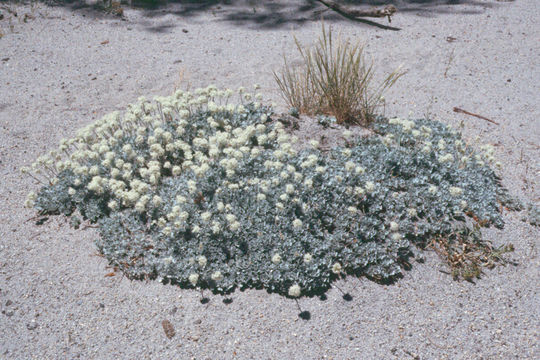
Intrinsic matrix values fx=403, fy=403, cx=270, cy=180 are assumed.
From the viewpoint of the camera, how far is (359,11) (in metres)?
7.11

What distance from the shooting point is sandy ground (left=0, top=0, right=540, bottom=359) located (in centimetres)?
269

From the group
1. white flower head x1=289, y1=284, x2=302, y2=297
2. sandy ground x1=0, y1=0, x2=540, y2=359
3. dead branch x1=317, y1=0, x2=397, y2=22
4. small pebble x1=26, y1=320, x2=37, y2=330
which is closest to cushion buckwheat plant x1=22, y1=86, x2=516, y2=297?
white flower head x1=289, y1=284, x2=302, y2=297

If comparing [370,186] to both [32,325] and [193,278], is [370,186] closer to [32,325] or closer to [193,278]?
[193,278]

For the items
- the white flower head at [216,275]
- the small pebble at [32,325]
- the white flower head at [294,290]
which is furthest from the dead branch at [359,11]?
the small pebble at [32,325]

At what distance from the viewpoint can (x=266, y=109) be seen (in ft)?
14.7

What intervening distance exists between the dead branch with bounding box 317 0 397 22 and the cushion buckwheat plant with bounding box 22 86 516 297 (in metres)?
3.40

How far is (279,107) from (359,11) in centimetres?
323

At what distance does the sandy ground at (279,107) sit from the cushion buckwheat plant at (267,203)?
18cm

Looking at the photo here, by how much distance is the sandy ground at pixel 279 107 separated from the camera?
2691mm

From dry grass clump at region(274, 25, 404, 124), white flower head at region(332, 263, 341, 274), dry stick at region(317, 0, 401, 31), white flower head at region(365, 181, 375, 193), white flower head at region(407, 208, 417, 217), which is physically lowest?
white flower head at region(332, 263, 341, 274)

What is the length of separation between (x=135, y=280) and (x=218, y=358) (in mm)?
926

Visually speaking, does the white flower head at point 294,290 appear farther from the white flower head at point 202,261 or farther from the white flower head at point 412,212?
the white flower head at point 412,212

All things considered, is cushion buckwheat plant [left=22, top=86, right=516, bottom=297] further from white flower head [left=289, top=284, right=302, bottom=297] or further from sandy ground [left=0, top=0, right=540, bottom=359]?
sandy ground [left=0, top=0, right=540, bottom=359]

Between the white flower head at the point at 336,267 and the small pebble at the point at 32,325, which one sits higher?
the white flower head at the point at 336,267
